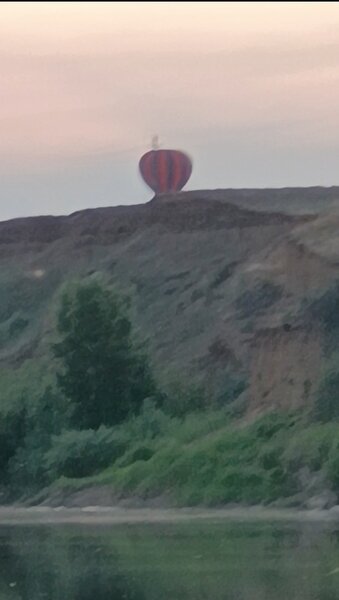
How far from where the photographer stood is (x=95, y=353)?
175 feet

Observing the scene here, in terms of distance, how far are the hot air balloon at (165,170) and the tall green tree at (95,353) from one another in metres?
25.6

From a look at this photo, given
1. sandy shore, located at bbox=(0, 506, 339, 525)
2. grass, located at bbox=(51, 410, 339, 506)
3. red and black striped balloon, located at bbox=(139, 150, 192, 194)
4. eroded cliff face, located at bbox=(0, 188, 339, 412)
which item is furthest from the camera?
red and black striped balloon, located at bbox=(139, 150, 192, 194)

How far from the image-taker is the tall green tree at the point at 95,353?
175 ft

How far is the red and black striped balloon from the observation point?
79.1 metres

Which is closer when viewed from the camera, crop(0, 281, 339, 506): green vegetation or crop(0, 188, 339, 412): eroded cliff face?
crop(0, 281, 339, 506): green vegetation

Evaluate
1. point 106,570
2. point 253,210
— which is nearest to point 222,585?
point 106,570

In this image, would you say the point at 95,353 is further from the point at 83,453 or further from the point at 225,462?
the point at 225,462

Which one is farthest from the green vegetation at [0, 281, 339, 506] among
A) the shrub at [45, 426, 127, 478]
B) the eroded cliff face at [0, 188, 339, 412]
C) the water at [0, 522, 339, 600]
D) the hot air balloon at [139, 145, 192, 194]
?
the hot air balloon at [139, 145, 192, 194]

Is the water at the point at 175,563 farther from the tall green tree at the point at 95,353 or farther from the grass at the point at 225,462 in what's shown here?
the tall green tree at the point at 95,353

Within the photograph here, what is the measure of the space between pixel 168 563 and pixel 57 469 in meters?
23.9

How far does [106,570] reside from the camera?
25734 millimetres

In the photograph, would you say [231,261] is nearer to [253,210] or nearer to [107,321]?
[253,210]

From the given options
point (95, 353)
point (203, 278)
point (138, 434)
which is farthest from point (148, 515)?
point (203, 278)

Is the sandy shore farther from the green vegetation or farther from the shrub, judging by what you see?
the shrub
